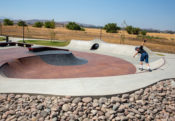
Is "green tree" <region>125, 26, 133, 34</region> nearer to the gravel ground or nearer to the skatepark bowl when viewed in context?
the skatepark bowl

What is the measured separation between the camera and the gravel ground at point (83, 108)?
4836 mm

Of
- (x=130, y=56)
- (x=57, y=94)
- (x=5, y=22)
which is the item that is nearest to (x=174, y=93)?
(x=57, y=94)

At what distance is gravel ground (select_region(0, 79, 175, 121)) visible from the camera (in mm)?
4836

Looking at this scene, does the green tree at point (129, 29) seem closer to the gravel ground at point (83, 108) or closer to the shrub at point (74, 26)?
the shrub at point (74, 26)

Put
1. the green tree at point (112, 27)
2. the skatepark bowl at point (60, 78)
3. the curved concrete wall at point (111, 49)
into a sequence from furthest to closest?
the green tree at point (112, 27)
the curved concrete wall at point (111, 49)
the skatepark bowl at point (60, 78)

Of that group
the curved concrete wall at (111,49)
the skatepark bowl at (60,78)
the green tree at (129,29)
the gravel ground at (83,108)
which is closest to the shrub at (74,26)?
the green tree at (129,29)

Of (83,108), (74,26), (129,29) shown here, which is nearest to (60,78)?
(83,108)

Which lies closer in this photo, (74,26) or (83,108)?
(83,108)

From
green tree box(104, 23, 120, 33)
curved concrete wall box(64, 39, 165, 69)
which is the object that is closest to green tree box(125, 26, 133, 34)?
green tree box(104, 23, 120, 33)

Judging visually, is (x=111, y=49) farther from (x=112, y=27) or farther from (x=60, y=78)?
(x=112, y=27)

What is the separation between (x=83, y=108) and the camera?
5180mm

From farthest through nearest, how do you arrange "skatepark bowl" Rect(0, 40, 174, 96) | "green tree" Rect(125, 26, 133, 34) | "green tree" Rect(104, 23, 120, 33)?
"green tree" Rect(125, 26, 133, 34)
"green tree" Rect(104, 23, 120, 33)
"skatepark bowl" Rect(0, 40, 174, 96)

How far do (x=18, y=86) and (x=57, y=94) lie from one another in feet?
5.62

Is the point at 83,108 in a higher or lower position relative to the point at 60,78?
lower
